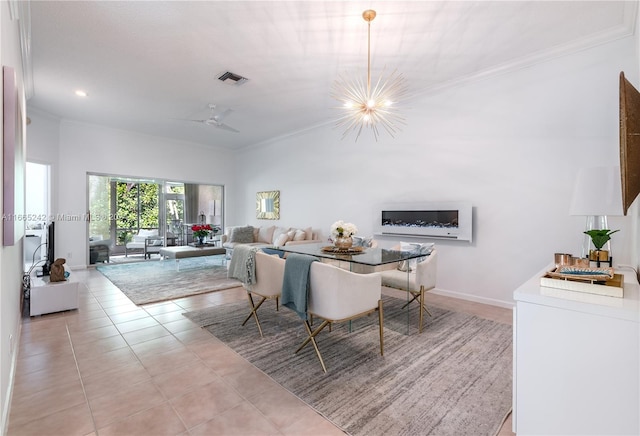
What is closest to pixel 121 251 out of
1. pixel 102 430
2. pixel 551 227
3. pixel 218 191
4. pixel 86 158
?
pixel 86 158

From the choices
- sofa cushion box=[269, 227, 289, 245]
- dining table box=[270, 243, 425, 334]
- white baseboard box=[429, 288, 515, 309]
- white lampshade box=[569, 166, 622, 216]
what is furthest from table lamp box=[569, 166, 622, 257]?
sofa cushion box=[269, 227, 289, 245]

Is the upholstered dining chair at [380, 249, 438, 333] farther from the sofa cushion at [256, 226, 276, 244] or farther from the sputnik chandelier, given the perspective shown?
the sofa cushion at [256, 226, 276, 244]

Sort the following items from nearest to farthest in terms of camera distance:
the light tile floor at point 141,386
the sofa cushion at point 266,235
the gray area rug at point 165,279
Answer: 1. the light tile floor at point 141,386
2. the gray area rug at point 165,279
3. the sofa cushion at point 266,235

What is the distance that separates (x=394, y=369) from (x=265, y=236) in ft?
17.5

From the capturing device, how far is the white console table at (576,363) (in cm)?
113

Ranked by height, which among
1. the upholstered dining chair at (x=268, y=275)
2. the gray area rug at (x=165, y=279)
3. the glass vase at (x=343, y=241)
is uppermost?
the glass vase at (x=343, y=241)

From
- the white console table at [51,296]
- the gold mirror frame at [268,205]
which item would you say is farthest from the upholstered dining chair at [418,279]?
the gold mirror frame at [268,205]

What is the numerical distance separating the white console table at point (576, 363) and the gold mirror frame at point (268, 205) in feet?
21.1

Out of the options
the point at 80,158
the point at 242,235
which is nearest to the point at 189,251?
the point at 242,235

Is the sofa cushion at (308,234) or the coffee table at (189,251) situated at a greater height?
the sofa cushion at (308,234)

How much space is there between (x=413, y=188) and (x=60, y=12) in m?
4.59

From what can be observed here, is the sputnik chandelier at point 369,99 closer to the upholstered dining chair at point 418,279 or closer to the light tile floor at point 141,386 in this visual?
the upholstered dining chair at point 418,279

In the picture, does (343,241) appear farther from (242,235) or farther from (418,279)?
(242,235)

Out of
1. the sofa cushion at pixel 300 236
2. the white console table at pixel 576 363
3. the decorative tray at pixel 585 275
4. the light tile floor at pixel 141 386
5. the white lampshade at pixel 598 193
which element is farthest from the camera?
the sofa cushion at pixel 300 236
